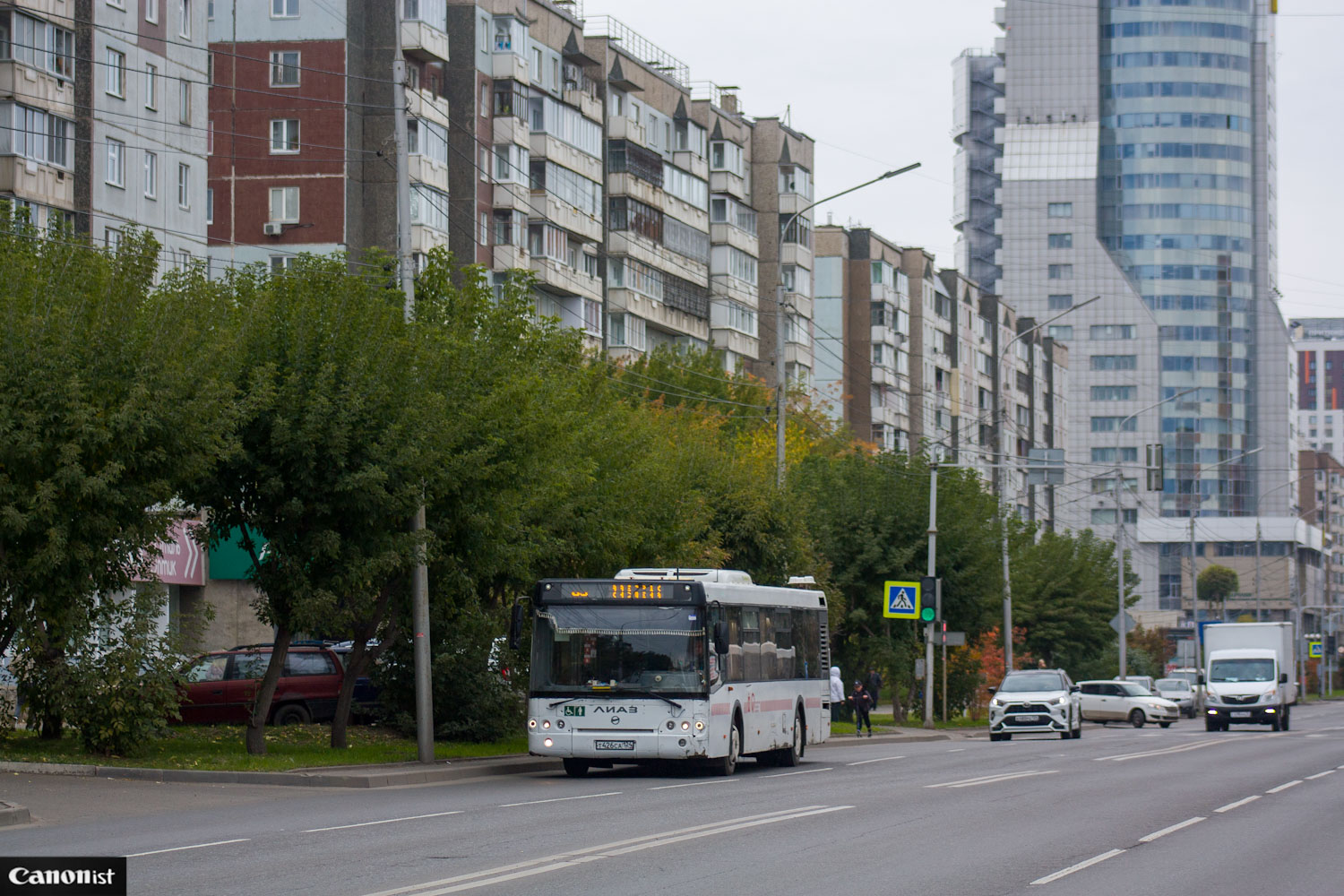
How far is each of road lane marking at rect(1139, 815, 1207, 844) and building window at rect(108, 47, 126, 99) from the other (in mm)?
36781

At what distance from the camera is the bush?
24.9 meters

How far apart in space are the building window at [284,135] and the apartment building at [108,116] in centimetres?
898

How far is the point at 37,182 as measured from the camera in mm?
45094

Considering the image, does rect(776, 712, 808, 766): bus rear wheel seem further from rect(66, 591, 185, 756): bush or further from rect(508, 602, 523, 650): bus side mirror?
rect(66, 591, 185, 756): bush

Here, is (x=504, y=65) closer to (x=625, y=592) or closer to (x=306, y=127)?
(x=306, y=127)

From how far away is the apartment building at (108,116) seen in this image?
44.6 metres

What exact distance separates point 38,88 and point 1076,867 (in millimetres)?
37311

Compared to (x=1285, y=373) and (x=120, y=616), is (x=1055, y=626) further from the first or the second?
(x=1285, y=373)

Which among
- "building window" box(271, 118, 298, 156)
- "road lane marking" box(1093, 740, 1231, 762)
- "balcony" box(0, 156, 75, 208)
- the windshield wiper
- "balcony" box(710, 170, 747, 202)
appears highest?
"balcony" box(710, 170, 747, 202)

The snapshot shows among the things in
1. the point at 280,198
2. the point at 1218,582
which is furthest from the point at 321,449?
the point at 1218,582

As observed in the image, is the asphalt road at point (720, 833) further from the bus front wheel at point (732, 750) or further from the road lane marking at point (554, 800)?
the bus front wheel at point (732, 750)

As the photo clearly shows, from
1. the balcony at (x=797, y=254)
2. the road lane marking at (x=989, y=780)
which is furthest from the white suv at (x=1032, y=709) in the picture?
the balcony at (x=797, y=254)

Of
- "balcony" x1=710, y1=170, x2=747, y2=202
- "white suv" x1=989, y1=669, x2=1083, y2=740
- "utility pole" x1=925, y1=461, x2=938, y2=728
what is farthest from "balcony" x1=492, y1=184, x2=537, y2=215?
"white suv" x1=989, y1=669, x2=1083, y2=740

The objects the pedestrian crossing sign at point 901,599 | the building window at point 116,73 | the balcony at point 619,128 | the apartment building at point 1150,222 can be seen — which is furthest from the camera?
the apartment building at point 1150,222
